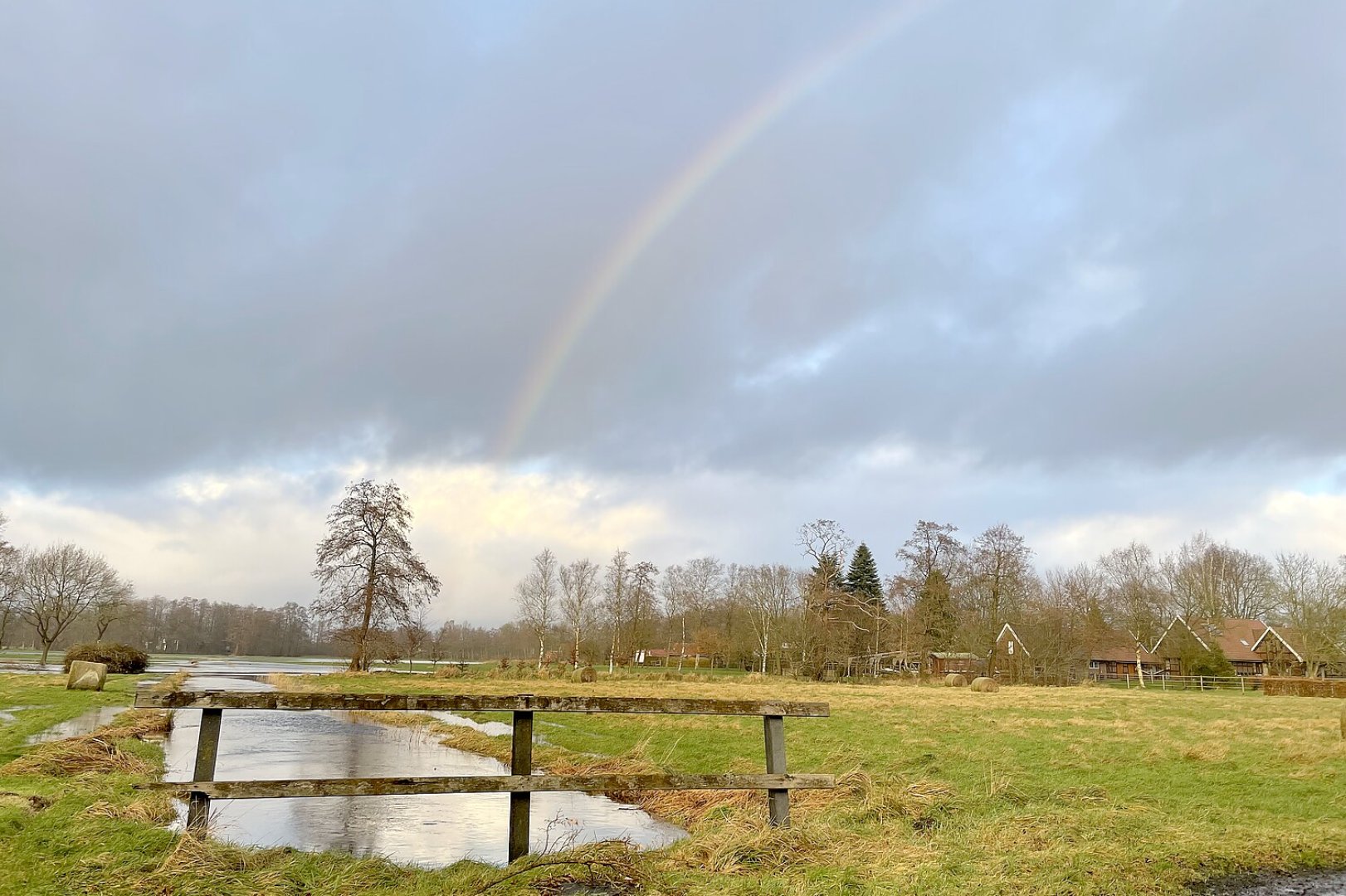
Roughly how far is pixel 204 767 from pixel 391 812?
4026mm

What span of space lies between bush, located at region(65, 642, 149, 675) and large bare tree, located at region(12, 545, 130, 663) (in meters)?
22.1

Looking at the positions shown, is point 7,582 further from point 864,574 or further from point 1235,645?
point 1235,645

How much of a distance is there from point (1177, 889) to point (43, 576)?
76.8 meters

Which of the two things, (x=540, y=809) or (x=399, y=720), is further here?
(x=399, y=720)

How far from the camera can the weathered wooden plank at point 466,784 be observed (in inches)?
223

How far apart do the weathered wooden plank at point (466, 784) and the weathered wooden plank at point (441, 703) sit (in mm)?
527

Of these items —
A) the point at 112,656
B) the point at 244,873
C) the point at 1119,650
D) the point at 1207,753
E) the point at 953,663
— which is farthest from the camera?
the point at 1119,650

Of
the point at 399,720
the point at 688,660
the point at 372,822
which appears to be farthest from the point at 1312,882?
the point at 688,660

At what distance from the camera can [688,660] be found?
3718 inches

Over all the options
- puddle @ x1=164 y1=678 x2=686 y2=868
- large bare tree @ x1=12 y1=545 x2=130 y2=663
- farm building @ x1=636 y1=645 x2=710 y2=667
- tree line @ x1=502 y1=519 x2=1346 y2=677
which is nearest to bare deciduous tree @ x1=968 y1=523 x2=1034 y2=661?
tree line @ x1=502 y1=519 x2=1346 y2=677

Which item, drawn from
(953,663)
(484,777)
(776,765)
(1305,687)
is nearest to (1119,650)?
(953,663)

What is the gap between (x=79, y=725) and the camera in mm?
15547

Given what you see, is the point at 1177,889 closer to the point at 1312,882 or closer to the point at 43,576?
the point at 1312,882

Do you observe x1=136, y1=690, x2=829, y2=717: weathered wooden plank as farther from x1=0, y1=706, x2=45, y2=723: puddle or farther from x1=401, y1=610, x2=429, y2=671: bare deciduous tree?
x1=401, y1=610, x2=429, y2=671: bare deciduous tree
